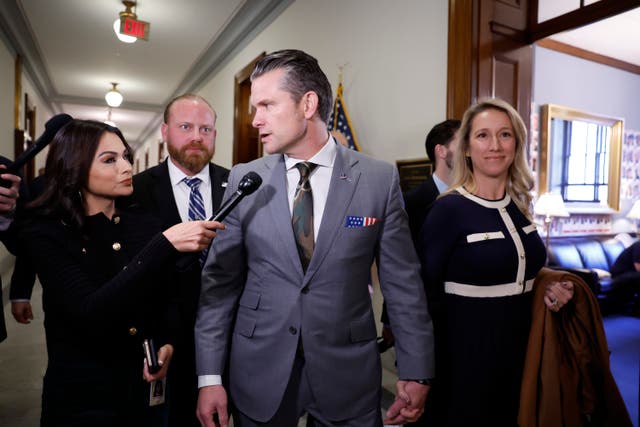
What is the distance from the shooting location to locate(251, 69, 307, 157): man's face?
140 centimetres

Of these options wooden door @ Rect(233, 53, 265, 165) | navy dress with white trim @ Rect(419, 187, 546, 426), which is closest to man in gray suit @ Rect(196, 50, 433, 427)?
navy dress with white trim @ Rect(419, 187, 546, 426)

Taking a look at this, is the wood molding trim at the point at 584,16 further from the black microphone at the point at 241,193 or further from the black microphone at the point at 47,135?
the black microphone at the point at 47,135

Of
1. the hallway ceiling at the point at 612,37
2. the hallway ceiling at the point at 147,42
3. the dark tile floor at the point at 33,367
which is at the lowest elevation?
the dark tile floor at the point at 33,367

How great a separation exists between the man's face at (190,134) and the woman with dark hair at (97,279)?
68cm

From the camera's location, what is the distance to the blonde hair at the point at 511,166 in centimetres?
183

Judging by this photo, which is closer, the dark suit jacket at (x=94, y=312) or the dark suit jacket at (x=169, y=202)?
the dark suit jacket at (x=94, y=312)

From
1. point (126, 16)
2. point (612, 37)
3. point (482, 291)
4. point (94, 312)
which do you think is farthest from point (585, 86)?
point (94, 312)

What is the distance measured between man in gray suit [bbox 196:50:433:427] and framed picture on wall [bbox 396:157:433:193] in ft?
6.03

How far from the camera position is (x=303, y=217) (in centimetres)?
138

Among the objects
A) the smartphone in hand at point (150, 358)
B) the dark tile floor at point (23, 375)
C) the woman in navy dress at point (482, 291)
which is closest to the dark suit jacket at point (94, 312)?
the smartphone in hand at point (150, 358)

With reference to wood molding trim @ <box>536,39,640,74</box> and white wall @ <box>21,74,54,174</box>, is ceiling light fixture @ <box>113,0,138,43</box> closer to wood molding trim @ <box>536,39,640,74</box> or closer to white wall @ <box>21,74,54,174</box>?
white wall @ <box>21,74,54,174</box>

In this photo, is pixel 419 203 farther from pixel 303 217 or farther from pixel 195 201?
pixel 303 217

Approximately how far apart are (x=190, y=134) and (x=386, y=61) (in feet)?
6.40

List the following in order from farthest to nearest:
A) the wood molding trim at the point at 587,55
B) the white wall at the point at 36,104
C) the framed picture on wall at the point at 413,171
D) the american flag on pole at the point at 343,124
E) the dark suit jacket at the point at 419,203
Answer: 1. the white wall at the point at 36,104
2. the wood molding trim at the point at 587,55
3. the american flag on pole at the point at 343,124
4. the framed picture on wall at the point at 413,171
5. the dark suit jacket at the point at 419,203
